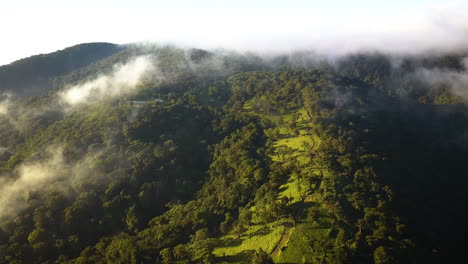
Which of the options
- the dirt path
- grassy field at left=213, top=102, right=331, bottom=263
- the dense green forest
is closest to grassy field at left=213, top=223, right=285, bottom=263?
grassy field at left=213, top=102, right=331, bottom=263

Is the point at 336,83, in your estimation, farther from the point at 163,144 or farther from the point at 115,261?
the point at 115,261

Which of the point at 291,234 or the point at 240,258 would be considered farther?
the point at 291,234

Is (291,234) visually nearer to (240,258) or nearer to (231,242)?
(240,258)

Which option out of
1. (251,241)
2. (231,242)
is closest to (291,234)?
(251,241)

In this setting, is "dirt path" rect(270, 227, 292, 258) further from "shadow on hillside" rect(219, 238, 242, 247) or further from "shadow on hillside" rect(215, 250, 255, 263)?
"shadow on hillside" rect(219, 238, 242, 247)

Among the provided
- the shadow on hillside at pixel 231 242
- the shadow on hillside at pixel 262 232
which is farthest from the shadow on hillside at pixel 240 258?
the shadow on hillside at pixel 262 232

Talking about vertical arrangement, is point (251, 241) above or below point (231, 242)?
above

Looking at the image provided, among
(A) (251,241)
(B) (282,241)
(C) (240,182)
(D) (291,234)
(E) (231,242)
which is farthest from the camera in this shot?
(C) (240,182)
